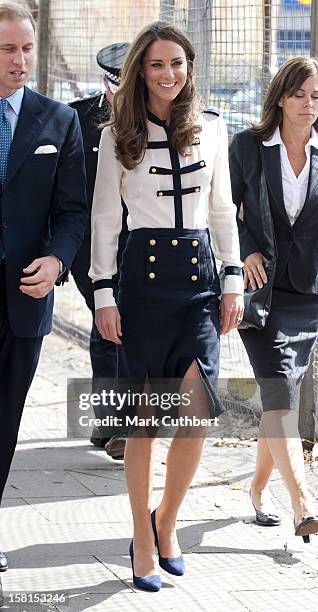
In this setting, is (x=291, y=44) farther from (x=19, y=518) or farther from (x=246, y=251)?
(x=19, y=518)

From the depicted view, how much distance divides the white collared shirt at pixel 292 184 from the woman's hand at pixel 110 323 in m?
0.98

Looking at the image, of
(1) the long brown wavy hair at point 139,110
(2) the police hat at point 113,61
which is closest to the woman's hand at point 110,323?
(1) the long brown wavy hair at point 139,110

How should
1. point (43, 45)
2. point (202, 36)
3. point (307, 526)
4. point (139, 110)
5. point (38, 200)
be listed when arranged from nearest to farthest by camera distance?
point (38, 200) < point (139, 110) < point (307, 526) < point (202, 36) < point (43, 45)

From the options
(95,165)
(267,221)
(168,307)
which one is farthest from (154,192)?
(95,165)

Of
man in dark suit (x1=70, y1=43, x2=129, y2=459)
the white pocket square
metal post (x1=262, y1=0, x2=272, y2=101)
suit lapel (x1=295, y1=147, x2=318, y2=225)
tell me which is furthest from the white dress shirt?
metal post (x1=262, y1=0, x2=272, y2=101)

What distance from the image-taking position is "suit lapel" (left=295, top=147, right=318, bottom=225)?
503 cm

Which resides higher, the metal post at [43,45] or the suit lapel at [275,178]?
the metal post at [43,45]

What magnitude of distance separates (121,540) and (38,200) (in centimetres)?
152

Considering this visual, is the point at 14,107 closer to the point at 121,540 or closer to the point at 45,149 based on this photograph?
the point at 45,149

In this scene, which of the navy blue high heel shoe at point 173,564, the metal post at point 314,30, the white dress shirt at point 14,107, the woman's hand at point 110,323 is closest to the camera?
the white dress shirt at point 14,107

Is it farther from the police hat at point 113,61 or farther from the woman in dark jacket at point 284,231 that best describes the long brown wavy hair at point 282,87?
the police hat at point 113,61

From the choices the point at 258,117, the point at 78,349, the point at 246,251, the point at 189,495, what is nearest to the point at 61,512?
the point at 189,495

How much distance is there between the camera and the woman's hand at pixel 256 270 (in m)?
5.02

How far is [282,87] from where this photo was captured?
4996 millimetres
